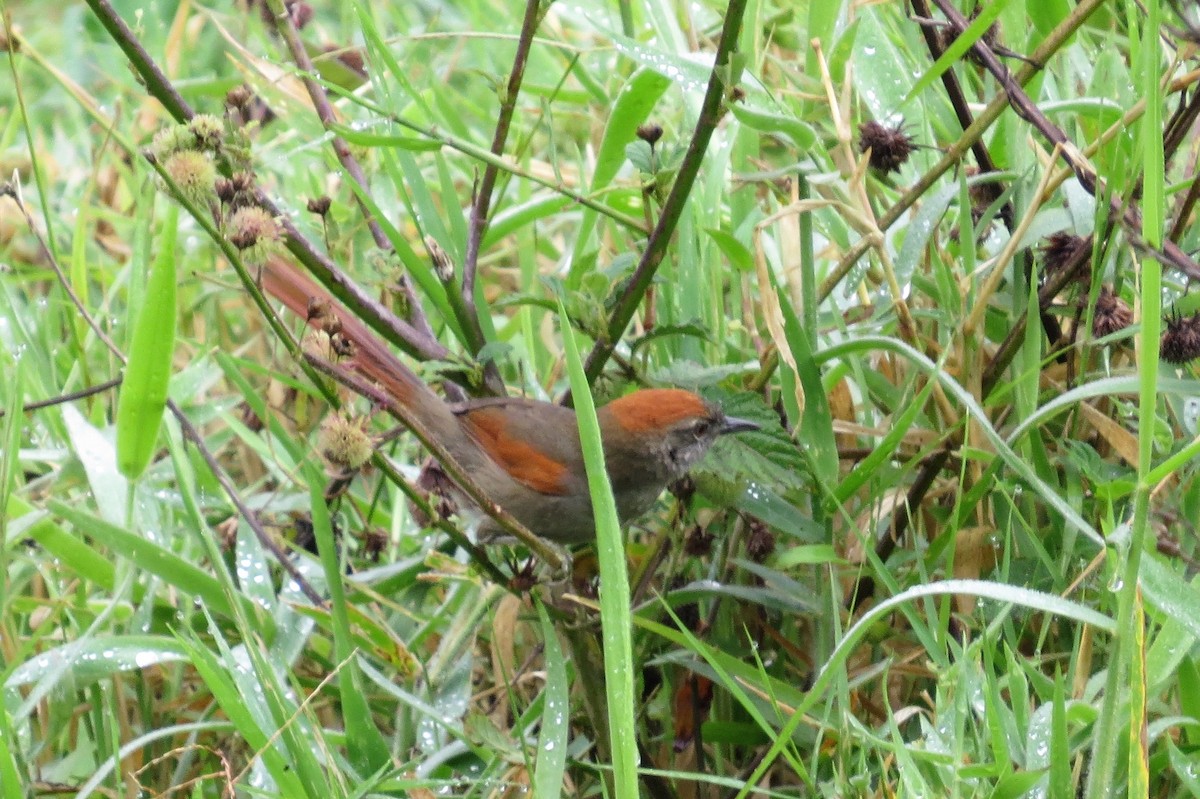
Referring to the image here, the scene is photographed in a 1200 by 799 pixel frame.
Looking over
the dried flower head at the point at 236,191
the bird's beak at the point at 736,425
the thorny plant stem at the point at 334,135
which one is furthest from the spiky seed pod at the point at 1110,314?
the dried flower head at the point at 236,191

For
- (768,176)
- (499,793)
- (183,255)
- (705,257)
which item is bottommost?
(499,793)

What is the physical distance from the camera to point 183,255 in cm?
462

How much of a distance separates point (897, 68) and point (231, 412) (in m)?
2.27

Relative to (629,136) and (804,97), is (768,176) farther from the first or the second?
(629,136)

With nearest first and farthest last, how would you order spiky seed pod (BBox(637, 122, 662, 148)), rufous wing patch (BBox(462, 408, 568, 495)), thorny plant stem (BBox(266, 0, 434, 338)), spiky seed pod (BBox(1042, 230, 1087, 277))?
spiky seed pod (BBox(637, 122, 662, 148)) → spiky seed pod (BBox(1042, 230, 1087, 277)) → thorny plant stem (BBox(266, 0, 434, 338)) → rufous wing patch (BBox(462, 408, 568, 495))

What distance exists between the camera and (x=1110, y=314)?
8.57ft

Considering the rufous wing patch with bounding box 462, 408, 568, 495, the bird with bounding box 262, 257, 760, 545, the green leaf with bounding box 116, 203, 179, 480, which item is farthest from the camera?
the rufous wing patch with bounding box 462, 408, 568, 495

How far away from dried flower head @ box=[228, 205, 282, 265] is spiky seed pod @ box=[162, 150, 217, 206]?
68 millimetres

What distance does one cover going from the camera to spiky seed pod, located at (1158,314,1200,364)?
2.50 meters

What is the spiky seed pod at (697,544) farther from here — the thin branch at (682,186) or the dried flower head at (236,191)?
the dried flower head at (236,191)

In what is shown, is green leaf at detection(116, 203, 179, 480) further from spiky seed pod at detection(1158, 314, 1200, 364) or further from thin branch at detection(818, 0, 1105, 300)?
spiky seed pod at detection(1158, 314, 1200, 364)

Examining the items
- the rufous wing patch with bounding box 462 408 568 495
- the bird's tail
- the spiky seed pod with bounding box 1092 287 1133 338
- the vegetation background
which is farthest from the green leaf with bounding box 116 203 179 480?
the spiky seed pod with bounding box 1092 287 1133 338

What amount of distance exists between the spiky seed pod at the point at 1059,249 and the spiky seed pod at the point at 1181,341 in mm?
299

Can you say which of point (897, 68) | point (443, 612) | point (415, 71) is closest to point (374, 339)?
point (443, 612)
